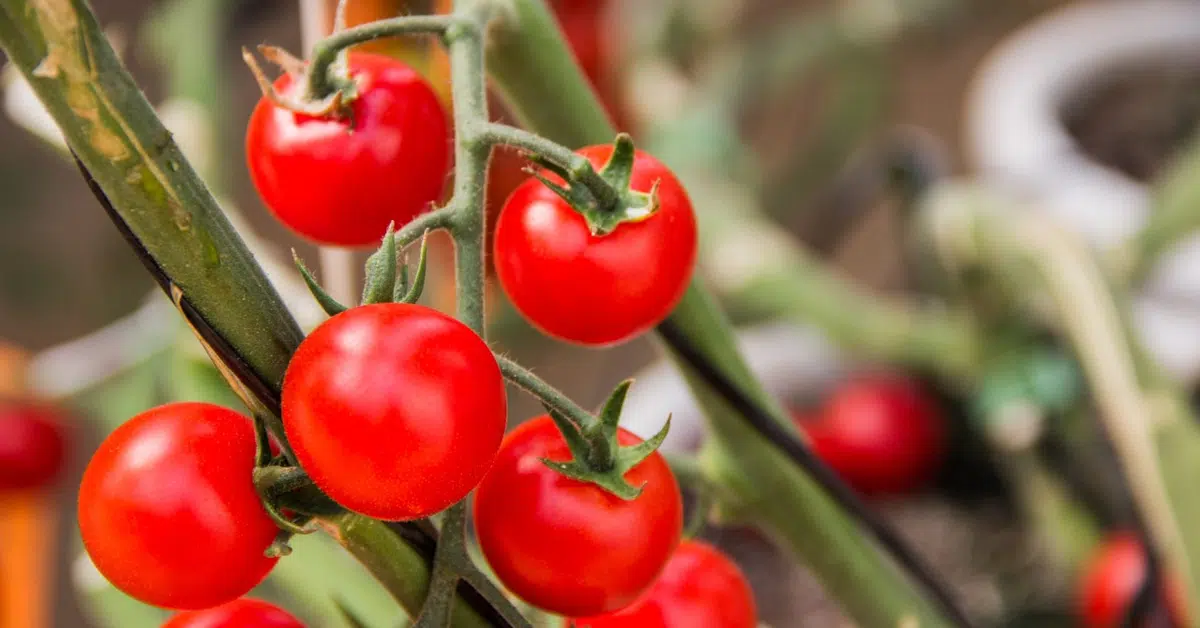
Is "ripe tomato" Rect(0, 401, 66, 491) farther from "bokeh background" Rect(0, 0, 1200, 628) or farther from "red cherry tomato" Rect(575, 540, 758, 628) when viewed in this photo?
"red cherry tomato" Rect(575, 540, 758, 628)

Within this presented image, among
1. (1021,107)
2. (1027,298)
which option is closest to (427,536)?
(1027,298)

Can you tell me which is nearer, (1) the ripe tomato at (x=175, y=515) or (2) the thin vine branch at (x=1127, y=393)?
(1) the ripe tomato at (x=175, y=515)

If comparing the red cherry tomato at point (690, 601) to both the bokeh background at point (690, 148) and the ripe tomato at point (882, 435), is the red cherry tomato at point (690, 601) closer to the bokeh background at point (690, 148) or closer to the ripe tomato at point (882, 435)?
the bokeh background at point (690, 148)

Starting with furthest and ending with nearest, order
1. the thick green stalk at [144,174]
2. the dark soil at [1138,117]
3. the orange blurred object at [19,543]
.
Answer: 1. the dark soil at [1138,117]
2. the orange blurred object at [19,543]
3. the thick green stalk at [144,174]

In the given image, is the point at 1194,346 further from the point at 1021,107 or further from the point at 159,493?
the point at 159,493

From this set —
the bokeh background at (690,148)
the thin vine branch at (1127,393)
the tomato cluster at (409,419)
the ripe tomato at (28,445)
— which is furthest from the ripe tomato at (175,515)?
the ripe tomato at (28,445)

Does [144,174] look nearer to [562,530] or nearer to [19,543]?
[562,530]

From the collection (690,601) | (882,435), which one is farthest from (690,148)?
(690,601)
